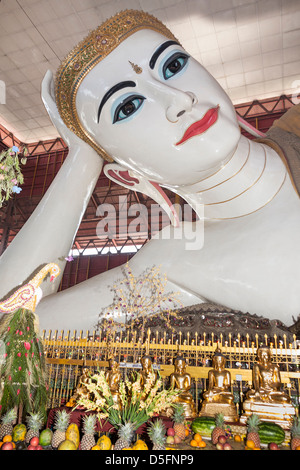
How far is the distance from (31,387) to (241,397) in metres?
1.55

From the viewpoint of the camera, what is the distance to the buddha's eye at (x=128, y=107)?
8.87 ft

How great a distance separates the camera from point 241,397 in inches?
107

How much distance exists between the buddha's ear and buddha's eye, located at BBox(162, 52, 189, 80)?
0.89 m

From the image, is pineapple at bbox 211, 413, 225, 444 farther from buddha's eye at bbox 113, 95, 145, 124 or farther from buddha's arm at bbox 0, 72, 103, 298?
buddha's eye at bbox 113, 95, 145, 124

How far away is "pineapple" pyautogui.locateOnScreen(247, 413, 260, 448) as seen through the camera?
211 cm

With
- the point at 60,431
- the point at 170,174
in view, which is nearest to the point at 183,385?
the point at 60,431

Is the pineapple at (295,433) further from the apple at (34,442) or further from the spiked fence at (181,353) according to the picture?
the apple at (34,442)

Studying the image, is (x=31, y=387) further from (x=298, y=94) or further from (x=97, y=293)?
(x=298, y=94)

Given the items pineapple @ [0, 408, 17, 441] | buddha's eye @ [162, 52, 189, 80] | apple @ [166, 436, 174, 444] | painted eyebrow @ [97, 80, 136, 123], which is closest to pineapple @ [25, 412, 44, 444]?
pineapple @ [0, 408, 17, 441]

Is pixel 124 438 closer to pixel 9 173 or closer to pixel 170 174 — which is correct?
pixel 170 174

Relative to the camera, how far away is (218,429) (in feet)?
7.18

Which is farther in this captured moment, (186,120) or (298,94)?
(298,94)

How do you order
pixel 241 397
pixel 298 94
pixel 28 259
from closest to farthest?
pixel 241 397
pixel 28 259
pixel 298 94
